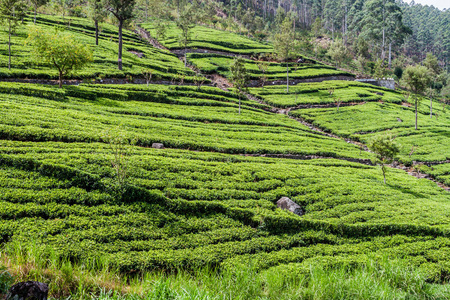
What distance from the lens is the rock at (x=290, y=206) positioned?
1825 centimetres

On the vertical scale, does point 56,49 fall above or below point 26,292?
above

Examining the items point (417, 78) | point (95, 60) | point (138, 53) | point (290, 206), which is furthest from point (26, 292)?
point (138, 53)

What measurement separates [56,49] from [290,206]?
120 feet

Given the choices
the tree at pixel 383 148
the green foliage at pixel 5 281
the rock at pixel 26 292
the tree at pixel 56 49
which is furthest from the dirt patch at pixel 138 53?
the rock at pixel 26 292

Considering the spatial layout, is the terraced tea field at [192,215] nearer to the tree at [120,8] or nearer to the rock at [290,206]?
the rock at [290,206]

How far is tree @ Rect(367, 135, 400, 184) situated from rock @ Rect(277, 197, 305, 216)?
15192mm

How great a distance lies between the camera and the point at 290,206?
1842cm

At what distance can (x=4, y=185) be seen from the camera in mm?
13336

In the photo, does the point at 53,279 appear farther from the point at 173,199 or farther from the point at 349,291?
the point at 349,291

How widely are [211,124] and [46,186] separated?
26614 millimetres

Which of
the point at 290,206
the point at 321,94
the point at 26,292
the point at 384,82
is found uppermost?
the point at 384,82

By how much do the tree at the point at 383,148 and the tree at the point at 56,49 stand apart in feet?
137

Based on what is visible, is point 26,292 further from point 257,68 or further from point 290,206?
point 257,68

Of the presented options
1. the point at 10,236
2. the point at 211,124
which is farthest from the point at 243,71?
the point at 10,236
